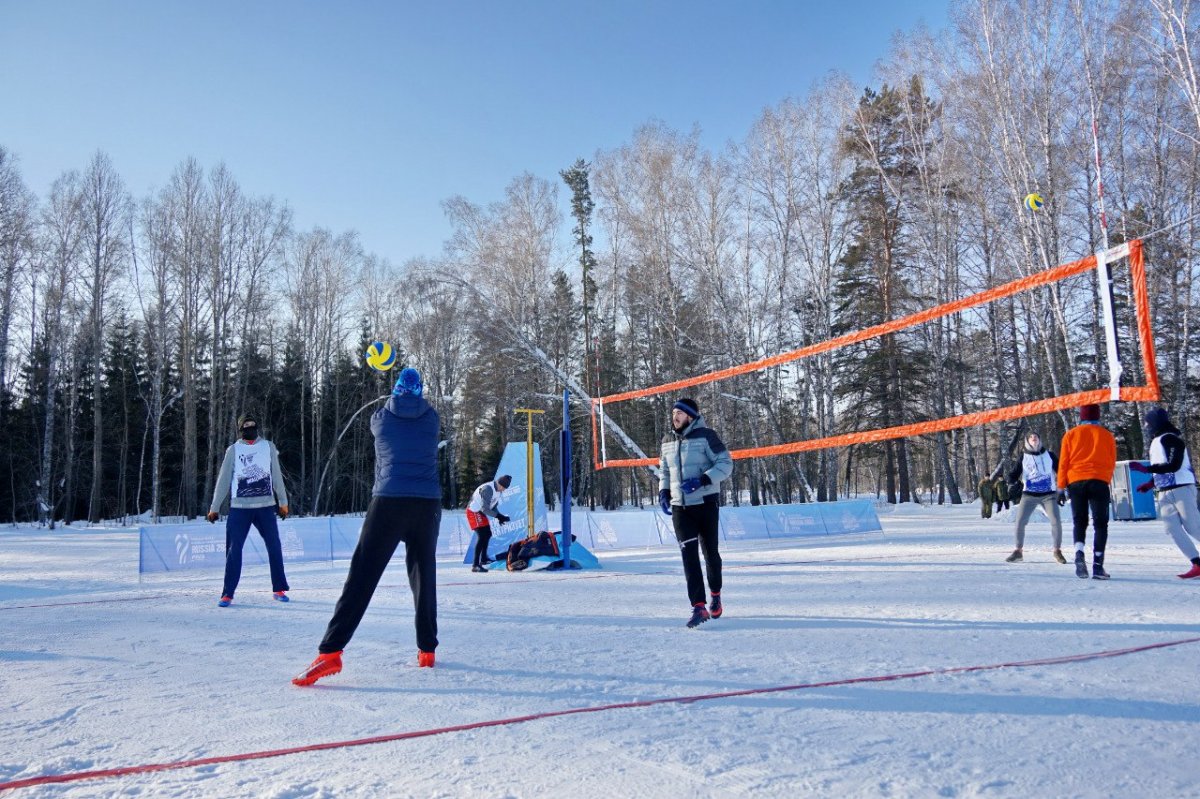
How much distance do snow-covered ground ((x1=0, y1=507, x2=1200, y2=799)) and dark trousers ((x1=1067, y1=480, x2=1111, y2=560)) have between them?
41 cm

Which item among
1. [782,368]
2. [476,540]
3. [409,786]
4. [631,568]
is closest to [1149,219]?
[782,368]

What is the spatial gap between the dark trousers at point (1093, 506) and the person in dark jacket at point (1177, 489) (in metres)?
0.36

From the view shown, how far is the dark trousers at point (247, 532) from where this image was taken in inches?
269

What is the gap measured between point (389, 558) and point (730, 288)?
21.4 metres

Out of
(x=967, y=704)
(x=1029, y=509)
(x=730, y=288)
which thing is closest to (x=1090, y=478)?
(x=1029, y=509)

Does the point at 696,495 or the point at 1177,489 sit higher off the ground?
the point at 696,495

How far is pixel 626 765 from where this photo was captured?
93.3 inches

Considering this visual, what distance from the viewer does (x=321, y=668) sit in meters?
3.67

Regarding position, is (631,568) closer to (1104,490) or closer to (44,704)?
(1104,490)

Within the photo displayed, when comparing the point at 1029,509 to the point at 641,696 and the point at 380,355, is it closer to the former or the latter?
the point at 641,696

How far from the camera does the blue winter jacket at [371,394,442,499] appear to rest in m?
4.15

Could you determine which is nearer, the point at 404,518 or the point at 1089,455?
the point at 404,518

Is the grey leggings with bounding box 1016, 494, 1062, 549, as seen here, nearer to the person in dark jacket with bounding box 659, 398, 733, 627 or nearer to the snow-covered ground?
the snow-covered ground

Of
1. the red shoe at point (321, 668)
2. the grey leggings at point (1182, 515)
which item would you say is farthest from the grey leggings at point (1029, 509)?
the red shoe at point (321, 668)
